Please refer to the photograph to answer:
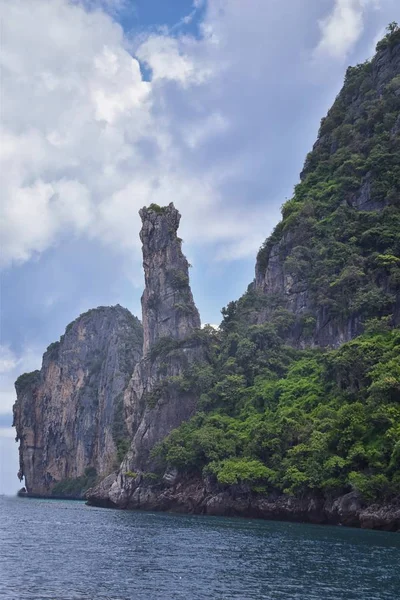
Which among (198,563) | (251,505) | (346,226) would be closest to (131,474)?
(251,505)

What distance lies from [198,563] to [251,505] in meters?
29.1

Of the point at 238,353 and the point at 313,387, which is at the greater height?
the point at 238,353

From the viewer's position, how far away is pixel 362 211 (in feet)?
257

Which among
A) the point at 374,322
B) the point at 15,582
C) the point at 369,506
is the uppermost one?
the point at 374,322

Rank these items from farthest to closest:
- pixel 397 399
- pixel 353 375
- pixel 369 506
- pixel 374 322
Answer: pixel 374 322, pixel 353 375, pixel 397 399, pixel 369 506

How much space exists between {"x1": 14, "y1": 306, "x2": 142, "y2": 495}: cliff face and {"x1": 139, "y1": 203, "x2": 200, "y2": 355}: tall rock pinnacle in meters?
43.4

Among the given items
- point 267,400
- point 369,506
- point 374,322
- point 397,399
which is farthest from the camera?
point 267,400

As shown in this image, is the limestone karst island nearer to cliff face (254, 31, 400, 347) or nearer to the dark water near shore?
cliff face (254, 31, 400, 347)

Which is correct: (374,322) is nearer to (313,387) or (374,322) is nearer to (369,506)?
(313,387)

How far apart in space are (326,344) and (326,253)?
12.0 m

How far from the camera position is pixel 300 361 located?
72562 mm

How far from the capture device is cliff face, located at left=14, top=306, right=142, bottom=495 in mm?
148625

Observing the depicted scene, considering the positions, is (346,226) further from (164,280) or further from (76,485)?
(76,485)

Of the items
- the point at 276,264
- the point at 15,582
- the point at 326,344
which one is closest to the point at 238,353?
the point at 326,344
